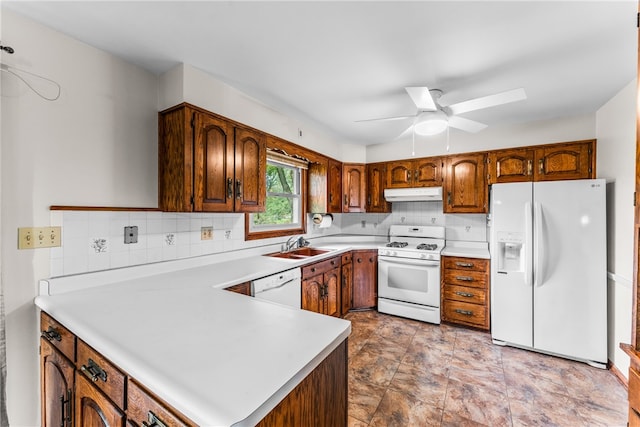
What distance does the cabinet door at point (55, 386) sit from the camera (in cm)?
119

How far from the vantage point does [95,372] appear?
3.23ft

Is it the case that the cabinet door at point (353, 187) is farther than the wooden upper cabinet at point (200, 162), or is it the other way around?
the cabinet door at point (353, 187)

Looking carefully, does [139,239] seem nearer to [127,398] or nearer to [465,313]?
[127,398]

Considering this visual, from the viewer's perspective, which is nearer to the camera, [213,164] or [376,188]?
[213,164]

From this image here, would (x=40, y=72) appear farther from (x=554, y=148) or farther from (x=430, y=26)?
(x=554, y=148)

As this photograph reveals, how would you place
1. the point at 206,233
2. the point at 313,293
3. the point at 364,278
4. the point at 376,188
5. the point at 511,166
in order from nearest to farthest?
the point at 206,233 < the point at 313,293 < the point at 511,166 < the point at 364,278 < the point at 376,188

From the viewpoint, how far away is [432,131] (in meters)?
2.28

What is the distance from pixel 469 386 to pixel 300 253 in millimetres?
1966

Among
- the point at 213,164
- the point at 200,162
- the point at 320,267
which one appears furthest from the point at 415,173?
the point at 200,162

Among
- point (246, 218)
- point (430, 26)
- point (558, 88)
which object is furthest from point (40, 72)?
point (558, 88)

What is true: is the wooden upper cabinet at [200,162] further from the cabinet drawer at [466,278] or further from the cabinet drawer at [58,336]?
the cabinet drawer at [466,278]

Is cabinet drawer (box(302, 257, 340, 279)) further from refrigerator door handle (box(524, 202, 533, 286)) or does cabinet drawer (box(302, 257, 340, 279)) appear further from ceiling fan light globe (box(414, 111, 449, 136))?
refrigerator door handle (box(524, 202, 533, 286))

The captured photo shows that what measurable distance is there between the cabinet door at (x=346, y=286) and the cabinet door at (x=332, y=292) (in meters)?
0.10

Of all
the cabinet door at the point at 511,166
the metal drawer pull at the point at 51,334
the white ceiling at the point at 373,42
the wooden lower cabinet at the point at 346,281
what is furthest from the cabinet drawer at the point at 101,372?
the cabinet door at the point at 511,166
